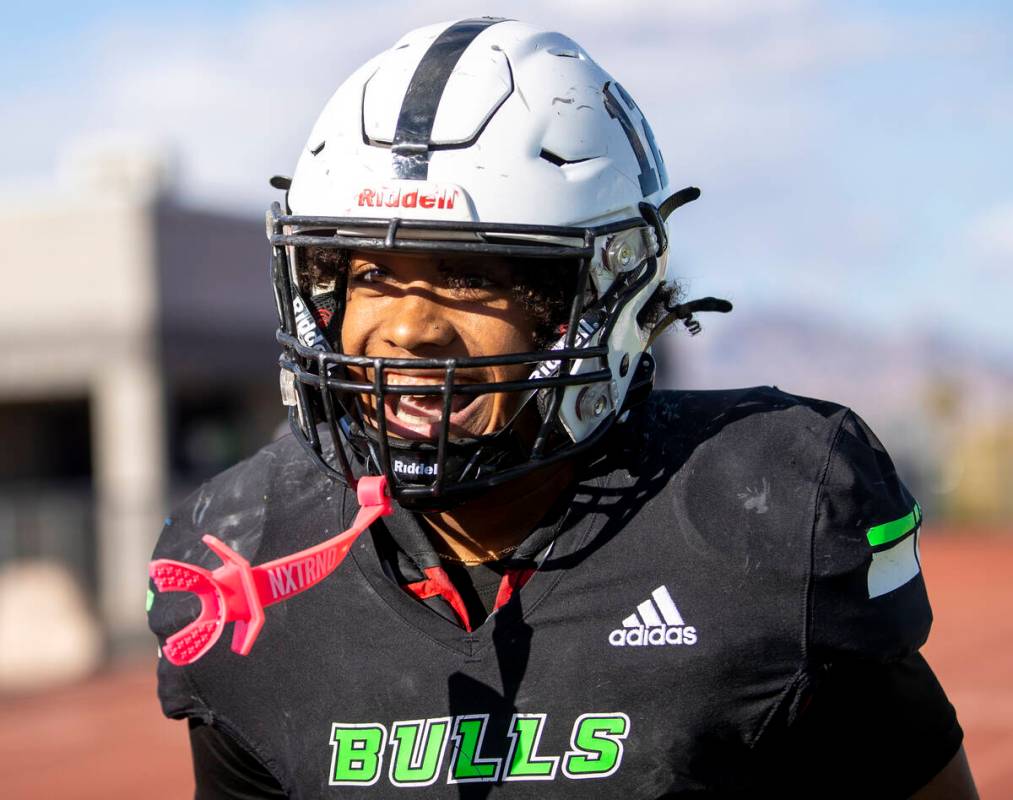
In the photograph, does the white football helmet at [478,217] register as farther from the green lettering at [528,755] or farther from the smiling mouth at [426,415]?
the green lettering at [528,755]

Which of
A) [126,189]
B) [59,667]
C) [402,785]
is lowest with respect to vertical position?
[59,667]

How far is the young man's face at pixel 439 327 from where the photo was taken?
7.13 feet

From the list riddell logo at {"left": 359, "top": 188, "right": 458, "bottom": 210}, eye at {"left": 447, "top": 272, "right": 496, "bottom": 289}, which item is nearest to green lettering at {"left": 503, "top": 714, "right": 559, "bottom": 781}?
eye at {"left": 447, "top": 272, "right": 496, "bottom": 289}

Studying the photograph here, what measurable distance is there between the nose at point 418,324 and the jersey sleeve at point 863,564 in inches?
24.4

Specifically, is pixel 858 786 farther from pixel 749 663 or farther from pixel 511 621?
pixel 511 621

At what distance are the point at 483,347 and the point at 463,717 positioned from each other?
1.80 feet

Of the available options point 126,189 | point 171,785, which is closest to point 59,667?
point 171,785

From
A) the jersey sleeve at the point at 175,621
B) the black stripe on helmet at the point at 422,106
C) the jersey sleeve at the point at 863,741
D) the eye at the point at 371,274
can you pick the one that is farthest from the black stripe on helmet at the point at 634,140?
the jersey sleeve at the point at 175,621

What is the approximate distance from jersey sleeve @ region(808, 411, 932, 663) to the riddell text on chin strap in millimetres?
661

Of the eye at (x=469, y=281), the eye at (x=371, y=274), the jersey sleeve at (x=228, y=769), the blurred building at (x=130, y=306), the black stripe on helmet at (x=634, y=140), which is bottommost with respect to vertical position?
the blurred building at (x=130, y=306)

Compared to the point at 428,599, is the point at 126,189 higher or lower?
lower

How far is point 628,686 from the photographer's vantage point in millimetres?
2109

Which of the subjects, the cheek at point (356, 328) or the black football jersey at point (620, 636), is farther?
the cheek at point (356, 328)

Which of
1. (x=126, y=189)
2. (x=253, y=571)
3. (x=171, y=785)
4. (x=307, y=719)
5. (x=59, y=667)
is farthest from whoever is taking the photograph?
(x=126, y=189)
